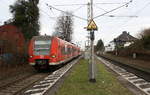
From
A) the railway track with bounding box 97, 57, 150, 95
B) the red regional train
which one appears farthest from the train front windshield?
the railway track with bounding box 97, 57, 150, 95

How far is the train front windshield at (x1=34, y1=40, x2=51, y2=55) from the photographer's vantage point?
2168 cm

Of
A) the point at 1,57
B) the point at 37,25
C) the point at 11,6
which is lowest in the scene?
the point at 1,57

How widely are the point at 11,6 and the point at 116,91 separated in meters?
34.2

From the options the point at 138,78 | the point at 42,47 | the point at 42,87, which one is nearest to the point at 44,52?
the point at 42,47

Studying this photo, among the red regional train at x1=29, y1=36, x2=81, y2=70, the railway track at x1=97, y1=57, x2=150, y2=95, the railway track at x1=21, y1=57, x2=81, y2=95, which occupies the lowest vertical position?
the railway track at x1=97, y1=57, x2=150, y2=95

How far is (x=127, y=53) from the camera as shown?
5878 cm

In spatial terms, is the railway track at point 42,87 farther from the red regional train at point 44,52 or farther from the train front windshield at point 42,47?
the train front windshield at point 42,47

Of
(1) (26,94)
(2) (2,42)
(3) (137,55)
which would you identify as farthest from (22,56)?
(3) (137,55)

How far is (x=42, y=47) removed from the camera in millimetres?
21844

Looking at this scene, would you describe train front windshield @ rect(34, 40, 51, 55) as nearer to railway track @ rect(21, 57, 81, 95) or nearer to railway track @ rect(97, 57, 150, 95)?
railway track @ rect(21, 57, 81, 95)

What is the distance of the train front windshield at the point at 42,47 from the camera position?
21683mm

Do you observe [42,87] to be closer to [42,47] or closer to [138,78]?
[138,78]

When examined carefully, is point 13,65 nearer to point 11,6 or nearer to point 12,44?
point 12,44

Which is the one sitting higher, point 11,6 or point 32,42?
Answer: point 11,6
